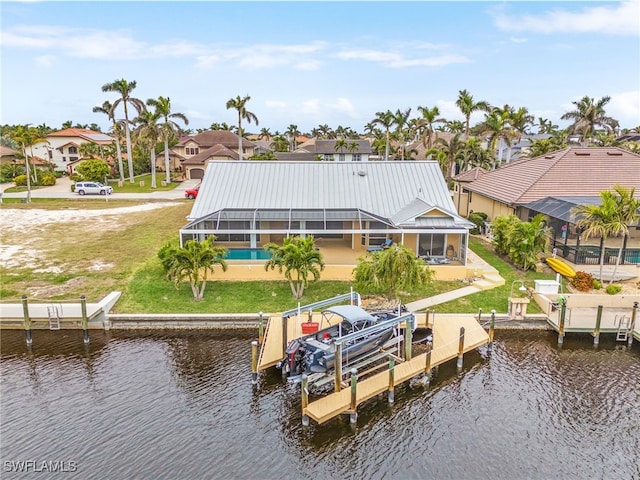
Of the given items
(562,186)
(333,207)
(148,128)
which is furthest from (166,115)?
(562,186)

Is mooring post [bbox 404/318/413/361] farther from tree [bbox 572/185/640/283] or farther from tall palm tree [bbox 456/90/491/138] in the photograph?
tall palm tree [bbox 456/90/491/138]

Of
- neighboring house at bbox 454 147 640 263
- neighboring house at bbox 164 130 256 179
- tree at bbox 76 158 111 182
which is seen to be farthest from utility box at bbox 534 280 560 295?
neighboring house at bbox 164 130 256 179

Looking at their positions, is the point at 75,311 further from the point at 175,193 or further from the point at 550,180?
the point at 175,193

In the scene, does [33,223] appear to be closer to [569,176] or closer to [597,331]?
[597,331]

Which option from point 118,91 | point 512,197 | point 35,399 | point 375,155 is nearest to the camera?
point 35,399

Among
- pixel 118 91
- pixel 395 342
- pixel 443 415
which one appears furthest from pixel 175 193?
pixel 443 415

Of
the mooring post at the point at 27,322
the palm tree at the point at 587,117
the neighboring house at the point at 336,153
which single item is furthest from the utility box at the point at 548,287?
the neighboring house at the point at 336,153

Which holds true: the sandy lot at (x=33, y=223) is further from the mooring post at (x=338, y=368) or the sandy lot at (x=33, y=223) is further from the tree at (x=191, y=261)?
the mooring post at (x=338, y=368)
